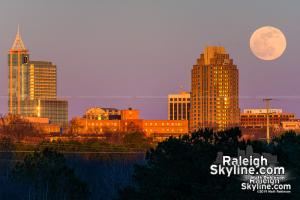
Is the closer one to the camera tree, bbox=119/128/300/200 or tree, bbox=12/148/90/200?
tree, bbox=119/128/300/200

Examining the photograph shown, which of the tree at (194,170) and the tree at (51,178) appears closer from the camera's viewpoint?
the tree at (194,170)

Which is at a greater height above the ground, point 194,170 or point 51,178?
point 194,170

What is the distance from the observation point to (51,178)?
71.4 metres

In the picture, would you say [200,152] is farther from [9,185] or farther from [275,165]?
[9,185]

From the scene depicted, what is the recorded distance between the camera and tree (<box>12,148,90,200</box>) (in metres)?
67.8

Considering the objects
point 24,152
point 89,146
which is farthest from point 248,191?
point 89,146

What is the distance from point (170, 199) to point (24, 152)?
276ft

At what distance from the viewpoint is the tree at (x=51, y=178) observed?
2667 inches

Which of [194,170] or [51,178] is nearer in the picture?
[194,170]

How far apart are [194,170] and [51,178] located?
22395 mm

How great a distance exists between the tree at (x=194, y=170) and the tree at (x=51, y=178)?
1336cm

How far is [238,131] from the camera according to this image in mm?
51531

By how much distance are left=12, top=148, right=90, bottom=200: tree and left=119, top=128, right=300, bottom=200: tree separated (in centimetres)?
1336

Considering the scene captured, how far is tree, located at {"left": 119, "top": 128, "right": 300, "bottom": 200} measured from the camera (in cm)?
4797
